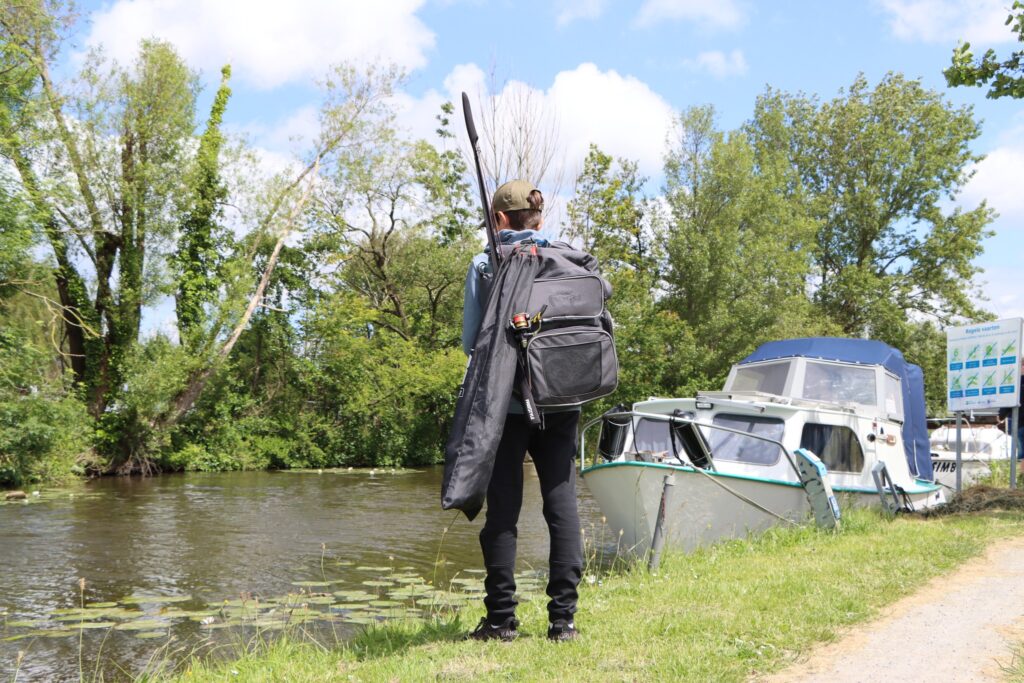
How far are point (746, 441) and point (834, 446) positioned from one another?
4.24 feet

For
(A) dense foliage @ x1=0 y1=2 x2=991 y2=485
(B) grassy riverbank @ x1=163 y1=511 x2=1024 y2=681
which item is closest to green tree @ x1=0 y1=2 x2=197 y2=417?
(A) dense foliage @ x1=0 y1=2 x2=991 y2=485

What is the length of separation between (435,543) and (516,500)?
29.3ft

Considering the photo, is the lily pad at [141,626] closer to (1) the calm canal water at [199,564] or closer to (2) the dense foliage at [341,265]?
(1) the calm canal water at [199,564]

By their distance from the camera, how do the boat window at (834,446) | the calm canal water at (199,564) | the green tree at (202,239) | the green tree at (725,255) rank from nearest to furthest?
the calm canal water at (199,564) → the boat window at (834,446) → the green tree at (202,239) → the green tree at (725,255)

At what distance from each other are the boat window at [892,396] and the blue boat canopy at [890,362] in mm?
116

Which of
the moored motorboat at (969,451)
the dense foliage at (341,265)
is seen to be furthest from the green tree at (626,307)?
the moored motorboat at (969,451)

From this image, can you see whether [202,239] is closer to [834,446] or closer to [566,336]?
[834,446]

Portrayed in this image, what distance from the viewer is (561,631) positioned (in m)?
4.75

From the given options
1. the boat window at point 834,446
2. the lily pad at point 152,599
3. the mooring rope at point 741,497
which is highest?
the boat window at point 834,446

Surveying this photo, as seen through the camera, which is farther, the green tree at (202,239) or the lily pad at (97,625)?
the green tree at (202,239)

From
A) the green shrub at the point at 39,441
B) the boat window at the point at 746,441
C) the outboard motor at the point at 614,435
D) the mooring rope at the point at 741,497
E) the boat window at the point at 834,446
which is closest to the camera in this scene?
the mooring rope at the point at 741,497

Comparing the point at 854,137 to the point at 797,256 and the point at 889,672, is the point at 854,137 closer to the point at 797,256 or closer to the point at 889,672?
the point at 797,256

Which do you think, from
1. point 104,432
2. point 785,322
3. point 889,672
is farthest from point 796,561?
point 785,322

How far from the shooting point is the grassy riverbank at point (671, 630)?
4285 millimetres
